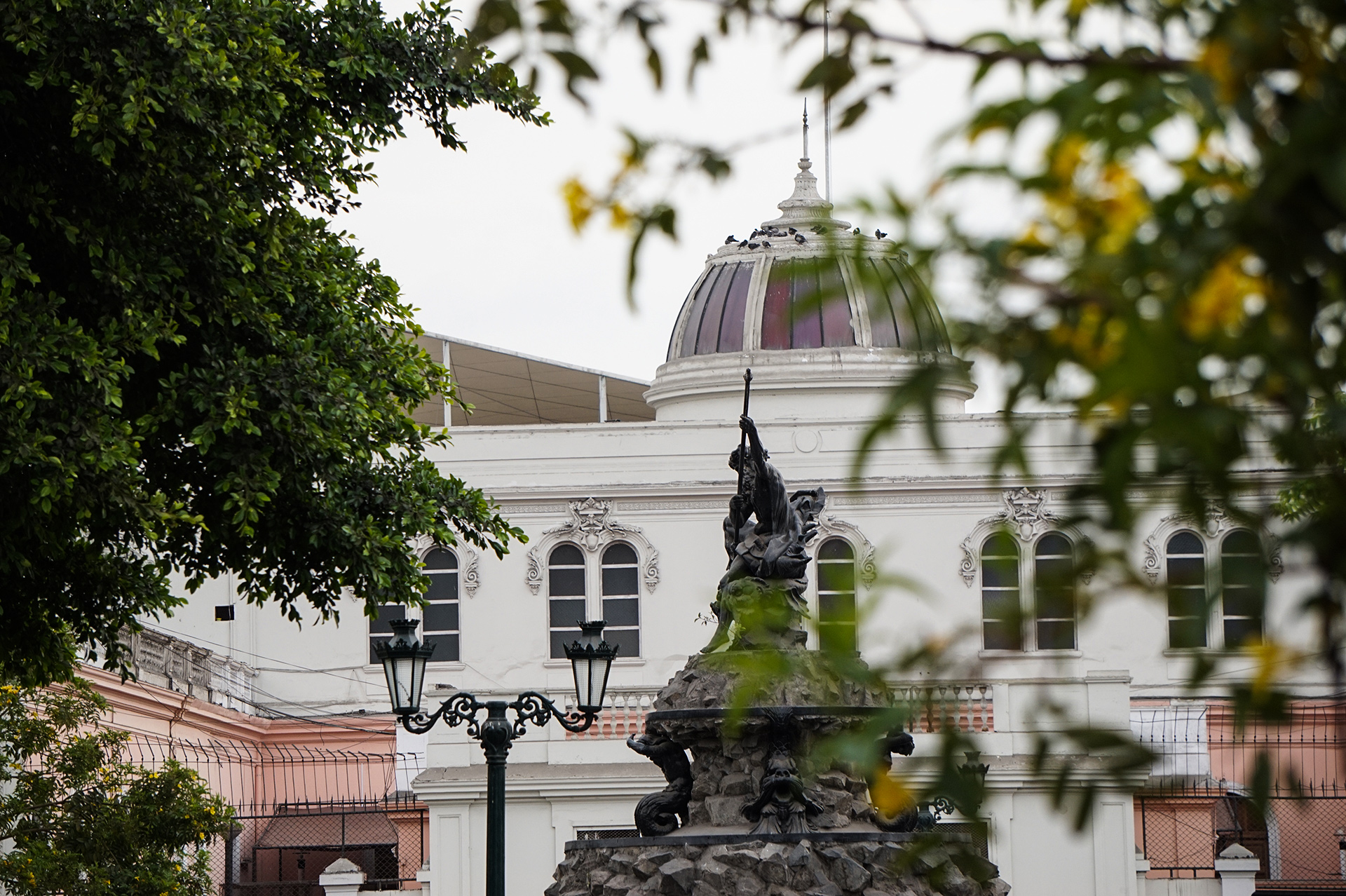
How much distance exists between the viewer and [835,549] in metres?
32.0

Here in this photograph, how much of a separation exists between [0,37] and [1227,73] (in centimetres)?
975

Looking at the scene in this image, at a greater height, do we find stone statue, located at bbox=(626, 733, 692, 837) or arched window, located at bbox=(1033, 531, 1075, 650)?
arched window, located at bbox=(1033, 531, 1075, 650)

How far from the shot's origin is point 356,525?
12.3 m

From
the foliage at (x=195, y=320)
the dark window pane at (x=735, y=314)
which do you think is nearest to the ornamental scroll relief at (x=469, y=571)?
the dark window pane at (x=735, y=314)

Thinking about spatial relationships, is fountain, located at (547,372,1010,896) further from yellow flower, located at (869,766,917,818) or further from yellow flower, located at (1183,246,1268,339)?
yellow flower, located at (1183,246,1268,339)

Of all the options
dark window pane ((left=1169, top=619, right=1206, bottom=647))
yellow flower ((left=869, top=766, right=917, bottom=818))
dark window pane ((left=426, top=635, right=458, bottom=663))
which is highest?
dark window pane ((left=426, top=635, right=458, bottom=663))

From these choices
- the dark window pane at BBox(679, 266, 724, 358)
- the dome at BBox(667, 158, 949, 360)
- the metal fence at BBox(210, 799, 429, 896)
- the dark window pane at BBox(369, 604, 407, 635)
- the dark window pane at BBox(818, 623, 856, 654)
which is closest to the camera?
the dark window pane at BBox(818, 623, 856, 654)

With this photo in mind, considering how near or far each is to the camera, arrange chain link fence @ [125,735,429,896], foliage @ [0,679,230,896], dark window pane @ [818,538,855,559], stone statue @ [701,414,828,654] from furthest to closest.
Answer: dark window pane @ [818,538,855,559], chain link fence @ [125,735,429,896], foliage @ [0,679,230,896], stone statue @ [701,414,828,654]

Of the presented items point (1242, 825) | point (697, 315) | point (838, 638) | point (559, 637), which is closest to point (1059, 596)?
point (838, 638)

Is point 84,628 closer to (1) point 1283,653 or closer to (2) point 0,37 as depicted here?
(2) point 0,37

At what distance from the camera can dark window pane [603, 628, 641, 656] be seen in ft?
105

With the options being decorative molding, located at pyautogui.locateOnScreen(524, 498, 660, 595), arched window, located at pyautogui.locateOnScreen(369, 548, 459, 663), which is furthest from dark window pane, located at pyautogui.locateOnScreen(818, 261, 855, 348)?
arched window, located at pyautogui.locateOnScreen(369, 548, 459, 663)

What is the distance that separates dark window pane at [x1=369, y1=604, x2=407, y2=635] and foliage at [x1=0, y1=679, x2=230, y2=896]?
14644 mm

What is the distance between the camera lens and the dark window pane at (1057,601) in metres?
2.41
